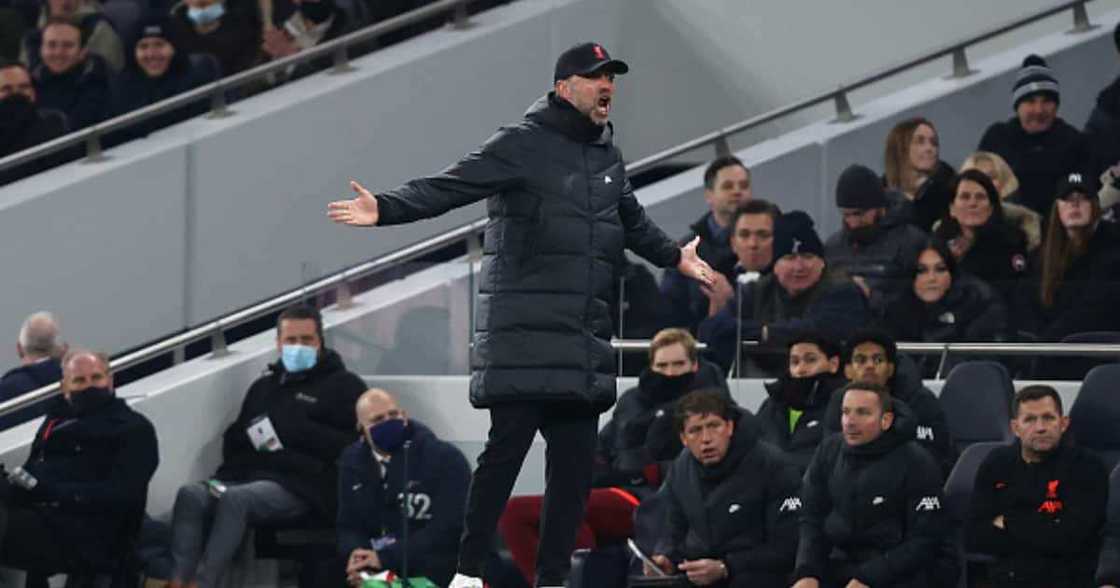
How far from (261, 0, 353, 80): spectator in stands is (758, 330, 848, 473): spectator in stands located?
5.71 m

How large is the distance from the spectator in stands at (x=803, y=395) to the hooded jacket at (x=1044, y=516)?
98 centimetres

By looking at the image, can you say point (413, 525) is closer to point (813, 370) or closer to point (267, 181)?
point (813, 370)

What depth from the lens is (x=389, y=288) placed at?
45.9 feet

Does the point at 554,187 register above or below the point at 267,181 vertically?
below

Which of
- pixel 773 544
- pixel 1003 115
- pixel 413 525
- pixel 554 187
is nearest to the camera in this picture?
pixel 554 187

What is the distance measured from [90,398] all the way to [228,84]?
360 centimetres

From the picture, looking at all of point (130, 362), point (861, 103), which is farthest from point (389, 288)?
point (861, 103)

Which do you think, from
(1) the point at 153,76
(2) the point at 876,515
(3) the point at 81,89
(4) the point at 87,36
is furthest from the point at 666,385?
(4) the point at 87,36

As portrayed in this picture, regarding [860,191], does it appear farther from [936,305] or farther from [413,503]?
[413,503]

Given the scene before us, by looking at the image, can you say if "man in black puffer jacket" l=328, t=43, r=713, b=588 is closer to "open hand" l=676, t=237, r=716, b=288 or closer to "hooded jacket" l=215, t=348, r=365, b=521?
"open hand" l=676, t=237, r=716, b=288

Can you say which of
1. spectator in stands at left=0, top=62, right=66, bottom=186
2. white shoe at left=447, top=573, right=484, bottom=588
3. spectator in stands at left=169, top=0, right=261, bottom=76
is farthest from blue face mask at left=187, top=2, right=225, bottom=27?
white shoe at left=447, top=573, right=484, bottom=588

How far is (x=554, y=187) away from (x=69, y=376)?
5248 millimetres

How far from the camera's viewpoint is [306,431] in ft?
45.4

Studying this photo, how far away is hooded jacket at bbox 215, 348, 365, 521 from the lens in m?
13.8
